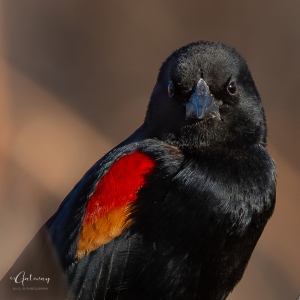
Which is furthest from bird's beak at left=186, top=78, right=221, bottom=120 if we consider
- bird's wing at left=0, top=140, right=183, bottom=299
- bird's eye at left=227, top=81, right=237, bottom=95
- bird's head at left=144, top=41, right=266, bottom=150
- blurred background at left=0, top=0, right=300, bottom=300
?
blurred background at left=0, top=0, right=300, bottom=300

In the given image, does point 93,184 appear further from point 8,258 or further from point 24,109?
point 24,109

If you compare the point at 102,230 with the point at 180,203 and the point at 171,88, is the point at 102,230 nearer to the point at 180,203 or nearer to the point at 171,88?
the point at 180,203

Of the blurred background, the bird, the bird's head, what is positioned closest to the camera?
the bird

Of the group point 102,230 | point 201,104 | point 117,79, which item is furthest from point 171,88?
point 117,79

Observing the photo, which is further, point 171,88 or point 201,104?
point 171,88

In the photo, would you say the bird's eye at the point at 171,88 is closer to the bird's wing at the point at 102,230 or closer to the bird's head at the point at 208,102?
the bird's head at the point at 208,102

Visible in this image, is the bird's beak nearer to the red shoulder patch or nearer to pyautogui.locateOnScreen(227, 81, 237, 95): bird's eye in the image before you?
pyautogui.locateOnScreen(227, 81, 237, 95): bird's eye
